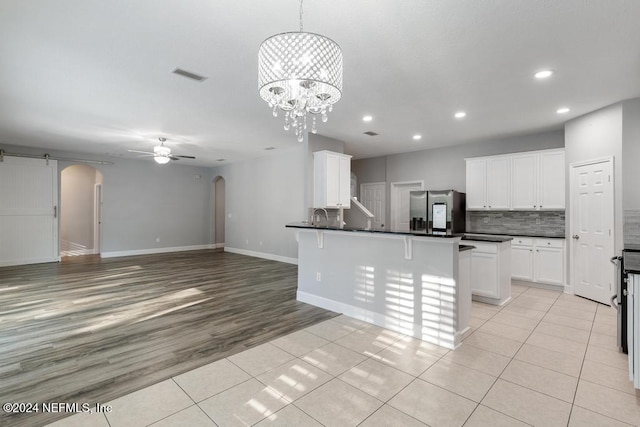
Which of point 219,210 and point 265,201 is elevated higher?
point 265,201

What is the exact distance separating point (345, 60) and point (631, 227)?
418 centimetres

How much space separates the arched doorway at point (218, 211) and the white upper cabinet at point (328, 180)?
5949 millimetres

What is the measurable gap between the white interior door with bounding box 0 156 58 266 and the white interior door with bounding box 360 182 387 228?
7885 mm

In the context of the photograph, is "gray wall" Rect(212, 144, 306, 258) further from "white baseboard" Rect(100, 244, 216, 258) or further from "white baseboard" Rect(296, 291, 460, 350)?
"white baseboard" Rect(296, 291, 460, 350)

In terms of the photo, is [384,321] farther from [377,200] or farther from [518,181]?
[377,200]

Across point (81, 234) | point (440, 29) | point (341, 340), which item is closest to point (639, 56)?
point (440, 29)

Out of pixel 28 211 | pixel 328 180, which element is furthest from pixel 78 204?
pixel 328 180

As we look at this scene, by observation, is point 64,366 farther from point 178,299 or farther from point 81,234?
point 81,234

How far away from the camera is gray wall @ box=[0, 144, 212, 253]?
8.22 meters

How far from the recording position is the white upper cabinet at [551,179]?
5.03 meters

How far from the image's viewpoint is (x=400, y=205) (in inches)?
298

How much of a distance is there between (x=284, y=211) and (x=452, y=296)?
17.2 ft

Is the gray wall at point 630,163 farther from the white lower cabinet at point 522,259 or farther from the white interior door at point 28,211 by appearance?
the white interior door at point 28,211

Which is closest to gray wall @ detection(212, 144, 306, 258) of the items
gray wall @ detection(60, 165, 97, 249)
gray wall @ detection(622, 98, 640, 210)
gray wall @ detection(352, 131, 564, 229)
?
gray wall @ detection(352, 131, 564, 229)
